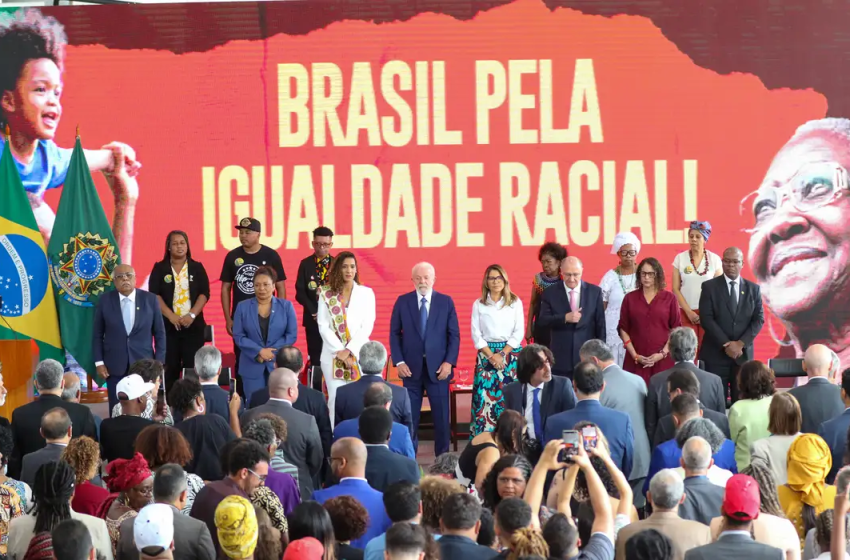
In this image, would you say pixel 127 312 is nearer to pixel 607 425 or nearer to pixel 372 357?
pixel 372 357

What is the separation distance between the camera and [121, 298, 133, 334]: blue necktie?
29.0ft

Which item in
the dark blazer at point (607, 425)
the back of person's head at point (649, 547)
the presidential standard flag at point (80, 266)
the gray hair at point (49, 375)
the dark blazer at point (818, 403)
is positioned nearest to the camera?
the back of person's head at point (649, 547)

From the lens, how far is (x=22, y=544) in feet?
15.0

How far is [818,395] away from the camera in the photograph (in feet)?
21.0

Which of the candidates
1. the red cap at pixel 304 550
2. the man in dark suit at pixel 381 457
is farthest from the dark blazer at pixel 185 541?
the man in dark suit at pixel 381 457

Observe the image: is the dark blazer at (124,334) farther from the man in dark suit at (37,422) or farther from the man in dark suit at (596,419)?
the man in dark suit at (596,419)

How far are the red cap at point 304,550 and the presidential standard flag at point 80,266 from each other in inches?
235

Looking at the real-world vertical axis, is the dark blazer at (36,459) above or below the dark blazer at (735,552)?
above

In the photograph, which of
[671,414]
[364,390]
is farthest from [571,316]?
[671,414]

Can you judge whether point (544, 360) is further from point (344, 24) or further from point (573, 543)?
point (344, 24)

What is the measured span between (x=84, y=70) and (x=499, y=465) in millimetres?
6782

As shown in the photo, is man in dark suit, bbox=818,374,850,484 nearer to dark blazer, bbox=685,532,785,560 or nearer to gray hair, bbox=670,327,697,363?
gray hair, bbox=670,327,697,363

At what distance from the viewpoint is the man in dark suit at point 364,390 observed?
6898 mm

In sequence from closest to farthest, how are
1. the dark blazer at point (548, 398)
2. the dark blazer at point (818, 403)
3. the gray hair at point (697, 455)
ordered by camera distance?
1. the gray hair at point (697, 455)
2. the dark blazer at point (818, 403)
3. the dark blazer at point (548, 398)
